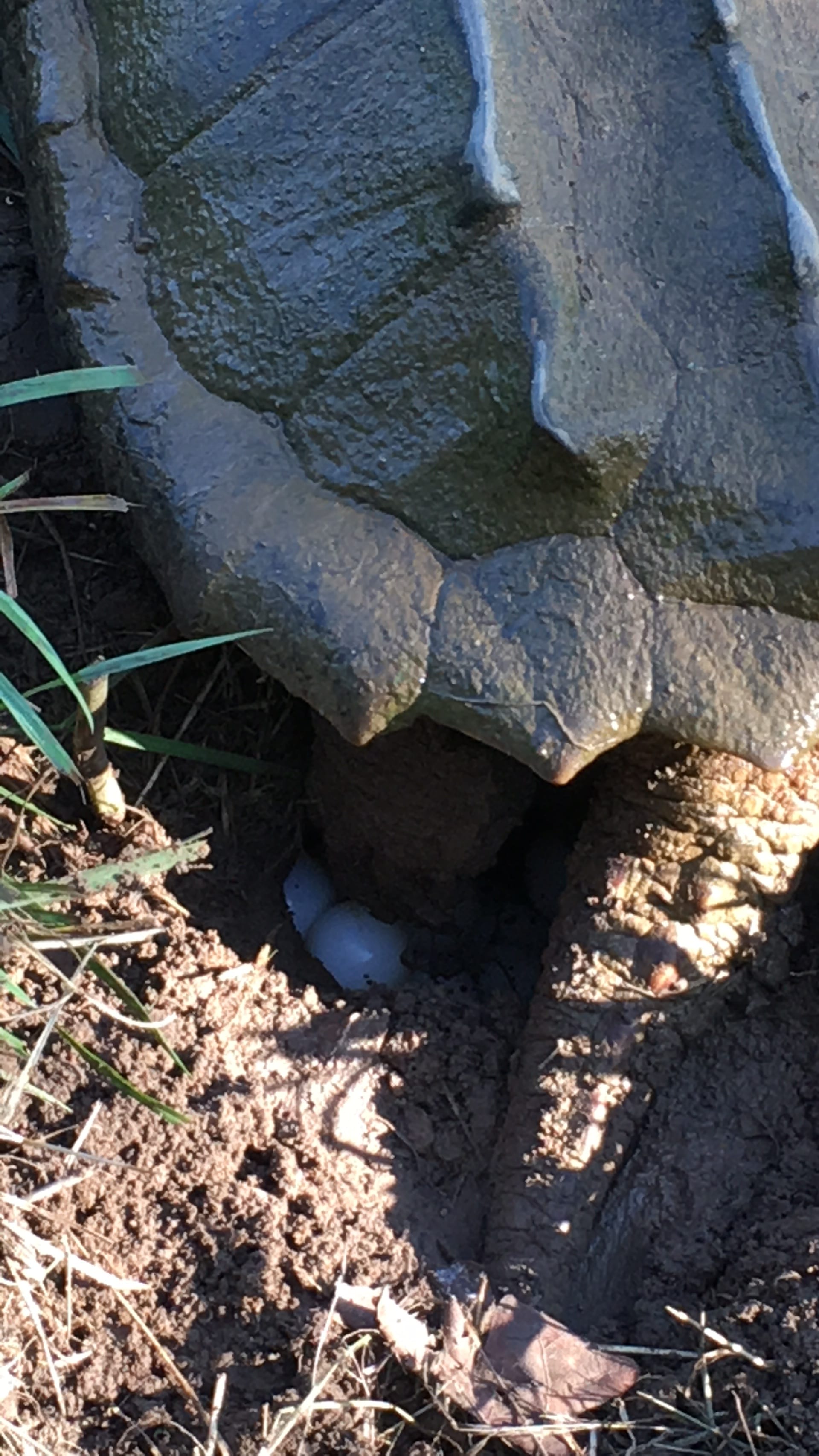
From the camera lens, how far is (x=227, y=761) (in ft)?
7.06

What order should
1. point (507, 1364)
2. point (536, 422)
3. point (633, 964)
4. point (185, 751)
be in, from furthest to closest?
point (185, 751)
point (633, 964)
point (507, 1364)
point (536, 422)

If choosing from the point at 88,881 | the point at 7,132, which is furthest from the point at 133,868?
the point at 7,132

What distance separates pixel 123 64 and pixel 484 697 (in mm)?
1218

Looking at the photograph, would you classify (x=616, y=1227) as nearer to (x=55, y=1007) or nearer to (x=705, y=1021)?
(x=705, y=1021)

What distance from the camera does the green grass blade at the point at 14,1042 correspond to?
5.46ft

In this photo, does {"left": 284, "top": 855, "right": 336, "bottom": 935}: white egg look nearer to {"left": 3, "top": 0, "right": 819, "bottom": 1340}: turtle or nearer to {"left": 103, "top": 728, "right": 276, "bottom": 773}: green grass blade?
{"left": 103, "top": 728, "right": 276, "bottom": 773}: green grass blade

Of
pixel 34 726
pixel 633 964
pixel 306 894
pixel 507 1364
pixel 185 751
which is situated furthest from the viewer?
pixel 306 894

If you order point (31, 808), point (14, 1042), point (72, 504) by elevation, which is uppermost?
point (72, 504)

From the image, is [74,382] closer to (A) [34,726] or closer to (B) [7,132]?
(A) [34,726]

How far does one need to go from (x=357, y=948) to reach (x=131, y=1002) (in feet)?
1.74

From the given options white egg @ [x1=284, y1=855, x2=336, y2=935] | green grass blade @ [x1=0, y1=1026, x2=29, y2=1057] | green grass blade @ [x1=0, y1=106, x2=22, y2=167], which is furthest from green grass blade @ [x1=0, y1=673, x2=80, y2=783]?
green grass blade @ [x1=0, y1=106, x2=22, y2=167]

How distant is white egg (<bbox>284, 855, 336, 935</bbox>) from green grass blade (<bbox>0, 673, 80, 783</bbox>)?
0.59 m

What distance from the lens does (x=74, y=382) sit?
5.69ft

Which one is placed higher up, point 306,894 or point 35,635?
point 35,635
